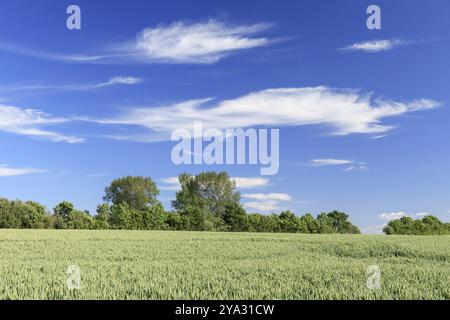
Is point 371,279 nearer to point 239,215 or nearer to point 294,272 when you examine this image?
point 294,272

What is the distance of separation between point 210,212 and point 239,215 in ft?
16.2


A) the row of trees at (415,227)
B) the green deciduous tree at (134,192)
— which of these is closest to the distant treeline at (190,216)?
the green deciduous tree at (134,192)

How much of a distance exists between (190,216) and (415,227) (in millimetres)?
32705

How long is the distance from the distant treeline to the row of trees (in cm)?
631

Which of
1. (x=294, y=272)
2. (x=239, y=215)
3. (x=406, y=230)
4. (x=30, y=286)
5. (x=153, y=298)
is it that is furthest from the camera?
(x=406, y=230)

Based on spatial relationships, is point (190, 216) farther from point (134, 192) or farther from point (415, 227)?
point (415, 227)

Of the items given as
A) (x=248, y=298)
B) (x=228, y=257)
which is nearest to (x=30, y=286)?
(x=248, y=298)

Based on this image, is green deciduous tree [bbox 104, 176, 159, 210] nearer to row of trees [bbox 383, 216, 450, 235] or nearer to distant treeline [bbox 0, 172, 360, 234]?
distant treeline [bbox 0, 172, 360, 234]

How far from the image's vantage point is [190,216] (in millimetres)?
66562

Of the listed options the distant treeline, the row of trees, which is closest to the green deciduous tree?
the distant treeline

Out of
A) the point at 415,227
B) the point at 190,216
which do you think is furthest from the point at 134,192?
the point at 415,227

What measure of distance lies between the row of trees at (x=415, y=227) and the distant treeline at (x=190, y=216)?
6.31 m

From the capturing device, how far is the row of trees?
7156 cm

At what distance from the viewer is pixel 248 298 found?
32.3 feet
